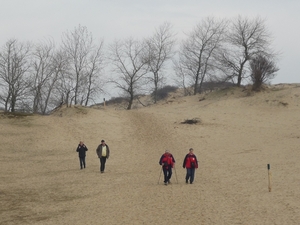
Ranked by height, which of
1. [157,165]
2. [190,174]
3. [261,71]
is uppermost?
[261,71]

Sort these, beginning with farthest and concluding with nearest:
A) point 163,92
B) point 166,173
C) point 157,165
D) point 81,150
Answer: point 163,92 < point 157,165 < point 81,150 < point 166,173

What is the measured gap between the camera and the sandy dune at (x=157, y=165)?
14.4 metres

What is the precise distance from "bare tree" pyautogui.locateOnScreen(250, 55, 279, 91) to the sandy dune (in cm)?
152

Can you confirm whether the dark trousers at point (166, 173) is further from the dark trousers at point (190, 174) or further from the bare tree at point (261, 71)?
the bare tree at point (261, 71)

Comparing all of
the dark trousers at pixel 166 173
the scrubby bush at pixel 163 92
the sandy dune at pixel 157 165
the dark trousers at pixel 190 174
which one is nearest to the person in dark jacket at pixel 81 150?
the sandy dune at pixel 157 165

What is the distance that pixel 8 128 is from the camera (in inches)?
1438

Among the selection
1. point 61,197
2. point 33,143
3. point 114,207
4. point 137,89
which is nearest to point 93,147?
point 33,143

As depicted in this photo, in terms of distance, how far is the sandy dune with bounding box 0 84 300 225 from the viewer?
568 inches

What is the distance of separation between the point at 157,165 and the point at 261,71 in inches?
968

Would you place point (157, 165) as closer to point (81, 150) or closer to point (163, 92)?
point (81, 150)

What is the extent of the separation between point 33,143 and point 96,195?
17122 millimetres

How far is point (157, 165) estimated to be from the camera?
84.8ft

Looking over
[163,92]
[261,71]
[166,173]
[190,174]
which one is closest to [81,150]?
[166,173]

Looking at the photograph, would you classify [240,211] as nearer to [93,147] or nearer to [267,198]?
[267,198]
